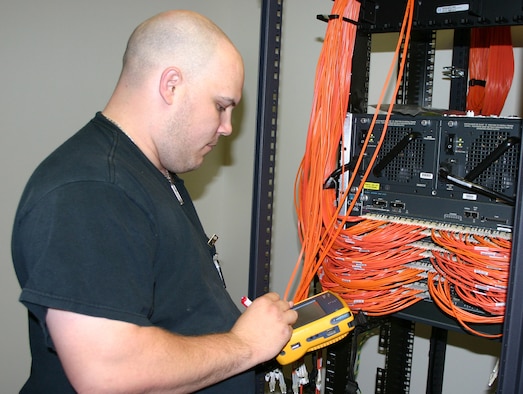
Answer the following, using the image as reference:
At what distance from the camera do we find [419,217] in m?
1.49

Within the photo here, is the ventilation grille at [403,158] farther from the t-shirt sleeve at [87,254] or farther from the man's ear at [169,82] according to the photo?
the t-shirt sleeve at [87,254]

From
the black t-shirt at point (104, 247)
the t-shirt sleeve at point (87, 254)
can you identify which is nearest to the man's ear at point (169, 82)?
the black t-shirt at point (104, 247)

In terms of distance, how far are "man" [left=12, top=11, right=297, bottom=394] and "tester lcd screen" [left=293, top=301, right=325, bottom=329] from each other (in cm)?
6

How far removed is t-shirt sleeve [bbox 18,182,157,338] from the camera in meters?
0.83

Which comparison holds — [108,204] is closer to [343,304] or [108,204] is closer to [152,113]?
[152,113]

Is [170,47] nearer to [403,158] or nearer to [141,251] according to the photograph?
[141,251]

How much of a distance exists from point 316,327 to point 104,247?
625 mm

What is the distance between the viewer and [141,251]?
0.90 meters

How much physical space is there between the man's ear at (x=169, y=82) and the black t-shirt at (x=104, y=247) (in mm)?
120

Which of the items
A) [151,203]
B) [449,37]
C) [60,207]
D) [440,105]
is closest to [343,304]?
[151,203]

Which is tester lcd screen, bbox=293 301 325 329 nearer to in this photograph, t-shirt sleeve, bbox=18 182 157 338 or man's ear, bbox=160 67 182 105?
t-shirt sleeve, bbox=18 182 157 338

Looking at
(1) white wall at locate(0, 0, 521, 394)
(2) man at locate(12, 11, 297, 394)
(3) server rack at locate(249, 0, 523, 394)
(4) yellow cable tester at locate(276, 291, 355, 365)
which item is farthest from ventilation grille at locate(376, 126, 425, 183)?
(1) white wall at locate(0, 0, 521, 394)

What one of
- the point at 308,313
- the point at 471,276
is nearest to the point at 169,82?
the point at 308,313

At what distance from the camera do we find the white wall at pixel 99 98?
7.18ft
